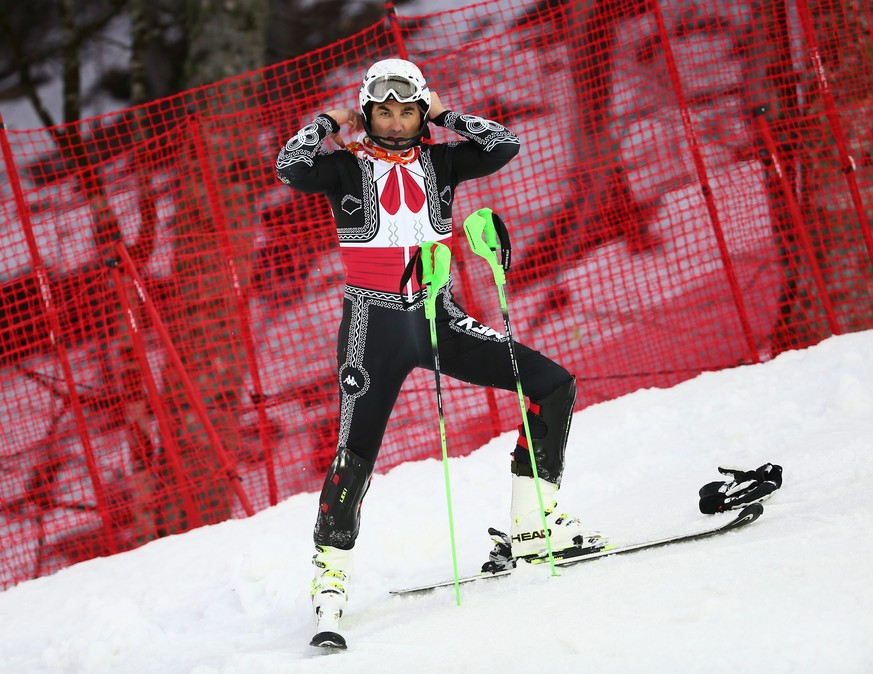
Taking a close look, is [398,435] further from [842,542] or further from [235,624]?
[842,542]

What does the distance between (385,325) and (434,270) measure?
300mm

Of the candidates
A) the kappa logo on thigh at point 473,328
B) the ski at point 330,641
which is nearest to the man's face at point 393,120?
the kappa logo on thigh at point 473,328

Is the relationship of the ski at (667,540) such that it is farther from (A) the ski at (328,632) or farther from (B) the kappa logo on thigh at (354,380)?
(B) the kappa logo on thigh at (354,380)

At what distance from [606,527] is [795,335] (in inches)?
126

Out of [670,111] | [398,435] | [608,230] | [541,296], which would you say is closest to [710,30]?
[670,111]

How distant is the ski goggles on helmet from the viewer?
3885mm

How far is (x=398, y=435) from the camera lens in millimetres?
7500

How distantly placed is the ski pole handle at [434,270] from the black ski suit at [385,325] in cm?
9

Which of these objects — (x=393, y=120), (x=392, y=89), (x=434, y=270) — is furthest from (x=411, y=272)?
(x=392, y=89)

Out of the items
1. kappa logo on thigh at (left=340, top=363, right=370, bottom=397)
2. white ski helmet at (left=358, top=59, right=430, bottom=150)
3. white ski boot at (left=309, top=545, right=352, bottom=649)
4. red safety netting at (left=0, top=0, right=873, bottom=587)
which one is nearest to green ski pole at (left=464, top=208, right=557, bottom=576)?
white ski helmet at (left=358, top=59, right=430, bottom=150)

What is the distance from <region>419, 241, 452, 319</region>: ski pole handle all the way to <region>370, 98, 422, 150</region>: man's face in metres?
0.49

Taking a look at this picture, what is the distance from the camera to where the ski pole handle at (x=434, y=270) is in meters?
3.86

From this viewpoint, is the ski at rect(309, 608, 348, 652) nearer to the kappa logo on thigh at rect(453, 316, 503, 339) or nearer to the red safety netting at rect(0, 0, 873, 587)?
the kappa logo on thigh at rect(453, 316, 503, 339)

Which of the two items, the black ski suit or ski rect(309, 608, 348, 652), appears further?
the black ski suit
